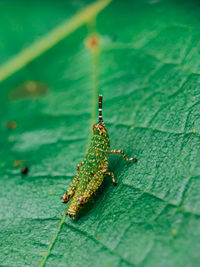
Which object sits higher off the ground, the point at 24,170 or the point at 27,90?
the point at 27,90

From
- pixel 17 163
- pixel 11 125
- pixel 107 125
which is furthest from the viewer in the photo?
pixel 11 125

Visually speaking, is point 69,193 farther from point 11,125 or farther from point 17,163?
point 11,125

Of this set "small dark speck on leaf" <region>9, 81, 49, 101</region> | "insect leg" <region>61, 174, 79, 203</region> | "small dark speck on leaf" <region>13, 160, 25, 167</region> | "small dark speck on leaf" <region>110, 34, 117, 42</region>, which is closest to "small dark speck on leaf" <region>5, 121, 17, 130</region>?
"small dark speck on leaf" <region>9, 81, 49, 101</region>

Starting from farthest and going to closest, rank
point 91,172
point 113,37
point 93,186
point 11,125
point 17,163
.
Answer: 1. point 11,125
2. point 113,37
3. point 17,163
4. point 91,172
5. point 93,186

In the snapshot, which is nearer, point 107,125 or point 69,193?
point 69,193

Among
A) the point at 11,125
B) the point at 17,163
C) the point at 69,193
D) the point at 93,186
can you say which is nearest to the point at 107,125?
the point at 93,186

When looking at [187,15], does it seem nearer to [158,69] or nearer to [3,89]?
[158,69]

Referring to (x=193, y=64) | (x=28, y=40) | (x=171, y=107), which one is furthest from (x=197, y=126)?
(x=28, y=40)
